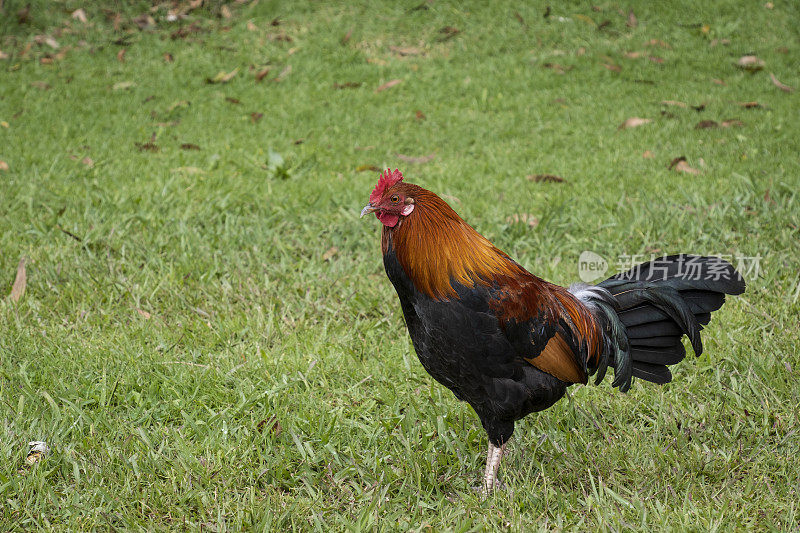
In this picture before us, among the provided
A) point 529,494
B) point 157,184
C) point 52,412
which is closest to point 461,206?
point 157,184

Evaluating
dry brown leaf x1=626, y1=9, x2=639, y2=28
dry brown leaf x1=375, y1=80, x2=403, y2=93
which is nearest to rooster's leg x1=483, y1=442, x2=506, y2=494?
dry brown leaf x1=375, y1=80, x2=403, y2=93

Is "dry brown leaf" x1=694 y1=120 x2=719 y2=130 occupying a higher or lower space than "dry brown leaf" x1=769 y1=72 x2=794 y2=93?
lower

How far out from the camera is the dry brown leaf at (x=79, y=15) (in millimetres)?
9033

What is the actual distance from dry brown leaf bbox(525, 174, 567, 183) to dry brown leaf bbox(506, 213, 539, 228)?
67 centimetres

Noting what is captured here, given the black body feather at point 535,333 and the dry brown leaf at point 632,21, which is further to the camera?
the dry brown leaf at point 632,21

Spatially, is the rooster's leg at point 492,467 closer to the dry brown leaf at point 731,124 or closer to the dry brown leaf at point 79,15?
the dry brown leaf at point 731,124

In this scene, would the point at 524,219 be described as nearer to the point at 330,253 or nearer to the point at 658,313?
the point at 330,253

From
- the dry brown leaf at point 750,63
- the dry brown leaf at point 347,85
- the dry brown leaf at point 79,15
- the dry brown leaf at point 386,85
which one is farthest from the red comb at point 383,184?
the dry brown leaf at point 79,15

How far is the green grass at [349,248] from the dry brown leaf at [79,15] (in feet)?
0.22

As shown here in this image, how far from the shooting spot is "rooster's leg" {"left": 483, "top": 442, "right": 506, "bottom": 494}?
2.79 meters

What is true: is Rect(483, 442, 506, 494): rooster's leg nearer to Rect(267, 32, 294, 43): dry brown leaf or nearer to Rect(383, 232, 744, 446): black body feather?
Rect(383, 232, 744, 446): black body feather

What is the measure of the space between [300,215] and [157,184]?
1223mm

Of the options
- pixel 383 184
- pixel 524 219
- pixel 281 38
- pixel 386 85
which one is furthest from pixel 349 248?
pixel 281 38

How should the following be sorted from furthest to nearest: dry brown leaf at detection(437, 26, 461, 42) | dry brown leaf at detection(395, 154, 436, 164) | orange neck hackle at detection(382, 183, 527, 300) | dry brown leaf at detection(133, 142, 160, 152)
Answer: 1. dry brown leaf at detection(437, 26, 461, 42)
2. dry brown leaf at detection(133, 142, 160, 152)
3. dry brown leaf at detection(395, 154, 436, 164)
4. orange neck hackle at detection(382, 183, 527, 300)
